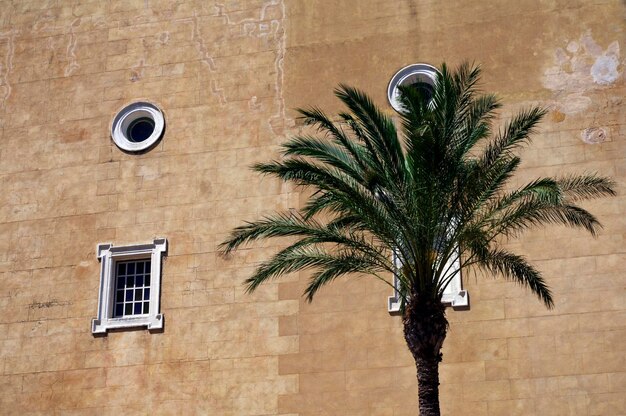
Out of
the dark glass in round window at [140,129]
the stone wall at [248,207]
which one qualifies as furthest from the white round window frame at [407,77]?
the dark glass in round window at [140,129]

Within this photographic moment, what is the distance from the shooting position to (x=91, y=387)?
82.2 ft

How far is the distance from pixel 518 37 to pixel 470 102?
5505 mm

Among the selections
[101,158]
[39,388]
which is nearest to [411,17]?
[101,158]

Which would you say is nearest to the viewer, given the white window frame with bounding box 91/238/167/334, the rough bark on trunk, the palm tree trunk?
the rough bark on trunk

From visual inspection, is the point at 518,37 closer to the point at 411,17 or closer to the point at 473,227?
the point at 411,17

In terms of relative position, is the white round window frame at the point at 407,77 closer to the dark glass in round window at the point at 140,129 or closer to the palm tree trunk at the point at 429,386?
the dark glass in round window at the point at 140,129

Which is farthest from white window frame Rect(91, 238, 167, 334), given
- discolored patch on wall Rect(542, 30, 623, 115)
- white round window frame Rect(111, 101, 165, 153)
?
→ discolored patch on wall Rect(542, 30, 623, 115)

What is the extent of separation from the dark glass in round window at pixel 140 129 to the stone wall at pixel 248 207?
54cm

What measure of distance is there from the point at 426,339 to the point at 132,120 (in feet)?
34.0

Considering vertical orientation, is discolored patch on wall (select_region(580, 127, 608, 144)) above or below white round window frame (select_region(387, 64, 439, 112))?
below

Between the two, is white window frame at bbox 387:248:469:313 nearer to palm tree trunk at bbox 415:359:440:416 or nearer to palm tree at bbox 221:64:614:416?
palm tree at bbox 221:64:614:416

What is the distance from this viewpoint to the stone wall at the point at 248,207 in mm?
23047

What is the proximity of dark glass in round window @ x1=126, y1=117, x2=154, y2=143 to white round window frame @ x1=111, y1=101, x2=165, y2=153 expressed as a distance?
0.08 metres

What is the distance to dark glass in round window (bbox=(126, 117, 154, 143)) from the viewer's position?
2694 centimetres
